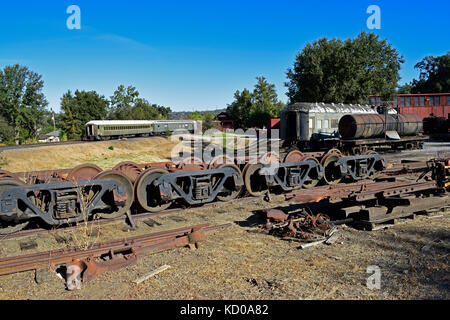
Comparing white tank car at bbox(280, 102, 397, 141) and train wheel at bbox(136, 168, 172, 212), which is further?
white tank car at bbox(280, 102, 397, 141)

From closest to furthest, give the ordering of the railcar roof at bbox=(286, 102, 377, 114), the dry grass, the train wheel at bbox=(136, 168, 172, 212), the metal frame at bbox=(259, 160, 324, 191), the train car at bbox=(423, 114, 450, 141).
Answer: the train wheel at bbox=(136, 168, 172, 212) → the metal frame at bbox=(259, 160, 324, 191) → the dry grass → the railcar roof at bbox=(286, 102, 377, 114) → the train car at bbox=(423, 114, 450, 141)

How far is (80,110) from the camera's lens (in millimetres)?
59094

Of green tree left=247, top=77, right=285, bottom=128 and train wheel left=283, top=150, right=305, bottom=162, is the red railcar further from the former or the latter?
train wheel left=283, top=150, right=305, bottom=162

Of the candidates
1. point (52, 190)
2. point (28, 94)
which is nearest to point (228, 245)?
point (52, 190)

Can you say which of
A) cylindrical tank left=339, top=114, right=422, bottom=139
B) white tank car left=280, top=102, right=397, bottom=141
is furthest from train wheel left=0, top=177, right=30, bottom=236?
white tank car left=280, top=102, right=397, bottom=141

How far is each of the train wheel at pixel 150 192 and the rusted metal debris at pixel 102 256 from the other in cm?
205

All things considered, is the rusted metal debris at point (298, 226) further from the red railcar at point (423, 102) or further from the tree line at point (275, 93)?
the red railcar at point (423, 102)

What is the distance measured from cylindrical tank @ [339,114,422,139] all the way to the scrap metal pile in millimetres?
8843

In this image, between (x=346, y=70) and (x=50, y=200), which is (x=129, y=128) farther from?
(x=50, y=200)

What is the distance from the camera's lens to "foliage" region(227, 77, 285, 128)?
6333 cm

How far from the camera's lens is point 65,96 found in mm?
65125

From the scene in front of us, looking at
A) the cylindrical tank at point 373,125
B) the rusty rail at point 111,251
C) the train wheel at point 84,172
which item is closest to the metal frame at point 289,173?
the rusty rail at point 111,251

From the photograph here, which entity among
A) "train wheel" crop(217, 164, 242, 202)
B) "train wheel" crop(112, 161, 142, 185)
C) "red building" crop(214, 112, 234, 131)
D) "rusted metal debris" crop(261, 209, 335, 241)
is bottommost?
A: "rusted metal debris" crop(261, 209, 335, 241)

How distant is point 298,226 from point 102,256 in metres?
3.35
